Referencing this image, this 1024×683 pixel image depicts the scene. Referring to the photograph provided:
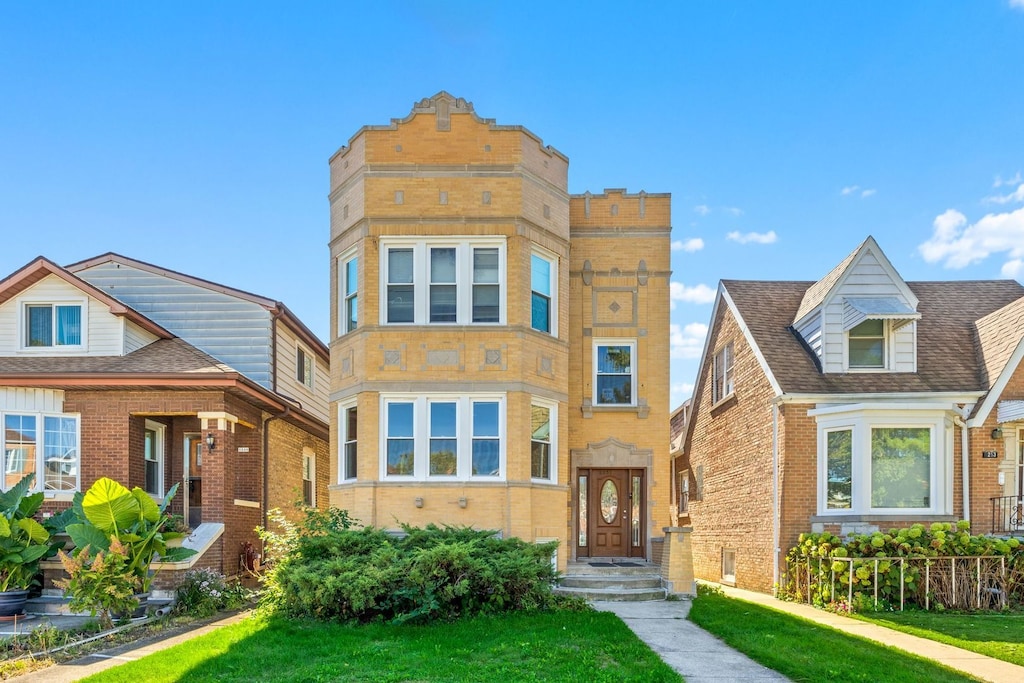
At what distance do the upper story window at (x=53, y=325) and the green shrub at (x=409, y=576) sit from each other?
25.3ft

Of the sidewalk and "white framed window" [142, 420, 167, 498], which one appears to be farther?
"white framed window" [142, 420, 167, 498]

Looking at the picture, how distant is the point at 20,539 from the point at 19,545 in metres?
0.18

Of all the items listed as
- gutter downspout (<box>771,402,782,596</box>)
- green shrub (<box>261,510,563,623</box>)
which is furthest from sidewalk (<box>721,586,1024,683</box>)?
green shrub (<box>261,510,563,623</box>)

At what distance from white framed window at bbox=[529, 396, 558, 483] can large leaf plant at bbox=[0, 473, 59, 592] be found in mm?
8477

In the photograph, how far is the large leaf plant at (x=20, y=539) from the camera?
1378cm

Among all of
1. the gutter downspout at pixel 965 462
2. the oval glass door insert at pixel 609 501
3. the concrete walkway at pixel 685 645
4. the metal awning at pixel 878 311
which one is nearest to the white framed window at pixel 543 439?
the oval glass door insert at pixel 609 501

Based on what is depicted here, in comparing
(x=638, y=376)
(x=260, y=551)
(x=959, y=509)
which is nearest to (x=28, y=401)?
(x=260, y=551)

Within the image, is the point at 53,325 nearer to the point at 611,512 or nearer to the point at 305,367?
the point at 305,367

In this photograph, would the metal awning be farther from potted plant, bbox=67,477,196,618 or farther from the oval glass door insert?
potted plant, bbox=67,477,196,618

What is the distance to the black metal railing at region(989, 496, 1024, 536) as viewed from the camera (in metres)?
16.0

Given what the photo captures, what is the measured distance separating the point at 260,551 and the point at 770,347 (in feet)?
38.6

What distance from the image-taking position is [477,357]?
15.4 metres

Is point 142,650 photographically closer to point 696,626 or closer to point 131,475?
point 131,475

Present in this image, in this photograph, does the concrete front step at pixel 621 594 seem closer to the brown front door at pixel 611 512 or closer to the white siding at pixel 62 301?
the brown front door at pixel 611 512
